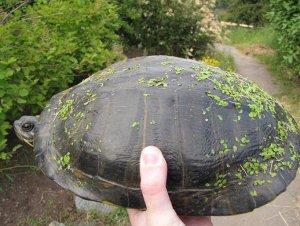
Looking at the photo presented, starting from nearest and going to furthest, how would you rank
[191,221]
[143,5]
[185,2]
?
1. [191,221]
2. [143,5]
3. [185,2]

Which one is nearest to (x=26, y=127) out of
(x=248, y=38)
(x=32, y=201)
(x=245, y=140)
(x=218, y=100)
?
(x=32, y=201)

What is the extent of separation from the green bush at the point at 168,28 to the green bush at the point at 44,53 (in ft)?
11.1

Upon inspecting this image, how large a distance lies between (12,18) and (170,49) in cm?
463

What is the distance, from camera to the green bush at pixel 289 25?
5262 millimetres

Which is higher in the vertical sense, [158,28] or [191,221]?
[191,221]

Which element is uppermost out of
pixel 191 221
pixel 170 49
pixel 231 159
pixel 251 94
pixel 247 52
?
pixel 251 94

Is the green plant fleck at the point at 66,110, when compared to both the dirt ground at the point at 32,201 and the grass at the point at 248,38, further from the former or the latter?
the grass at the point at 248,38

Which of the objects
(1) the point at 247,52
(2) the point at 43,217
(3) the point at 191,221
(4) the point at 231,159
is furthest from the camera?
(1) the point at 247,52

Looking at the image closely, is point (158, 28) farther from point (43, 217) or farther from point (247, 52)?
point (43, 217)

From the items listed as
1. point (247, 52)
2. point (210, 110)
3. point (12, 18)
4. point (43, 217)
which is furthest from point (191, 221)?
point (247, 52)

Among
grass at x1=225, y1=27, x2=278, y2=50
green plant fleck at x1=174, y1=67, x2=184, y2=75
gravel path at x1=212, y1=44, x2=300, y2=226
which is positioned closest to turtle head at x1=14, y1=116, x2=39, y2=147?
green plant fleck at x1=174, y1=67, x2=184, y2=75

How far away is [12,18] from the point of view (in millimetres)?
2928

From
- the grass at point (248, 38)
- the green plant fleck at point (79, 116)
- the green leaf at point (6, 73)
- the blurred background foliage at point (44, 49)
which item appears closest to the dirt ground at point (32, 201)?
the blurred background foliage at point (44, 49)

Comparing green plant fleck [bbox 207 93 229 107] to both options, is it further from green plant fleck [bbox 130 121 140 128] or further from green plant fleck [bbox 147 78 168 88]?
green plant fleck [bbox 130 121 140 128]
